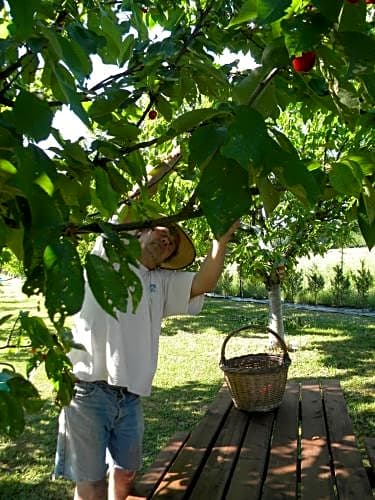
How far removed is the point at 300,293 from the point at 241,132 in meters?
13.1

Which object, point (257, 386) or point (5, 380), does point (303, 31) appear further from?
point (257, 386)

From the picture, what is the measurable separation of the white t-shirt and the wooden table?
42 centimetres

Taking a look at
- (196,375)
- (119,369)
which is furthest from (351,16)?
(196,375)

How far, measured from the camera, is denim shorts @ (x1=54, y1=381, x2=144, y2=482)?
8.22 ft

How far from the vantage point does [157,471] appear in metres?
2.53

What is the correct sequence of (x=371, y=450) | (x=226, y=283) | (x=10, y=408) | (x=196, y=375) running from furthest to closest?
1. (x=226, y=283)
2. (x=196, y=375)
3. (x=371, y=450)
4. (x=10, y=408)

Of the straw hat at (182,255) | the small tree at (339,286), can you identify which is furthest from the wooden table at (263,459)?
the small tree at (339,286)

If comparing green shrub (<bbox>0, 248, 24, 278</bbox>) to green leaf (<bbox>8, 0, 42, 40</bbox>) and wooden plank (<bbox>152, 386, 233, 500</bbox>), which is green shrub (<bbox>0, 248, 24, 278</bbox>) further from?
Answer: wooden plank (<bbox>152, 386, 233, 500</bbox>)

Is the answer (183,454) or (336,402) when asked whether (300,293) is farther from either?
(183,454)

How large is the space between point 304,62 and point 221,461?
2164 millimetres

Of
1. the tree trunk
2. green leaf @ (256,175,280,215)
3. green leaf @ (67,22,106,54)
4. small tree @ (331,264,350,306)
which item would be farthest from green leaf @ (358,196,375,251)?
small tree @ (331,264,350,306)

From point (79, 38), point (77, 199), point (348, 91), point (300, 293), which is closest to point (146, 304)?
point (77, 199)

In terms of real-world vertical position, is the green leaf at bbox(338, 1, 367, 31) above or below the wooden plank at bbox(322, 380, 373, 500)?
above

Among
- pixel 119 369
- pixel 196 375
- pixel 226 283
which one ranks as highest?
pixel 226 283
